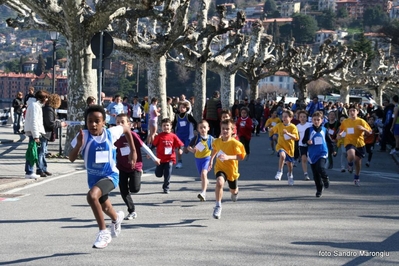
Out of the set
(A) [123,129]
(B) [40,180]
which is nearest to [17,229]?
(A) [123,129]

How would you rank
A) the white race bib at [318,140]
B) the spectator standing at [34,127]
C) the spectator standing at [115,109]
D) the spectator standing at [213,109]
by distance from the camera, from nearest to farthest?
the white race bib at [318,140], the spectator standing at [34,127], the spectator standing at [115,109], the spectator standing at [213,109]

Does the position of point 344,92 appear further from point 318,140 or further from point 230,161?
point 230,161

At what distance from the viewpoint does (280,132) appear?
14180 mm

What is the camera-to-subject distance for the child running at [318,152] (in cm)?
1195

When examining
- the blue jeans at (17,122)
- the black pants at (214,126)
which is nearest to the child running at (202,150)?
the black pants at (214,126)

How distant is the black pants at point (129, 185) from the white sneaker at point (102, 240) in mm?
2077

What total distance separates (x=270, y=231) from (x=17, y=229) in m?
3.04

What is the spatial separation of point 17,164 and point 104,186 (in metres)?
9.13

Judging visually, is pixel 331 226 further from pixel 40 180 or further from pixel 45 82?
pixel 45 82

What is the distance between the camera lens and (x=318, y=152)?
480 inches

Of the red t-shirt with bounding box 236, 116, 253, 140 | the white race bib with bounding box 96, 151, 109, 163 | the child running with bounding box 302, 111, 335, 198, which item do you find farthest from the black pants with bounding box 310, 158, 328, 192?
the red t-shirt with bounding box 236, 116, 253, 140

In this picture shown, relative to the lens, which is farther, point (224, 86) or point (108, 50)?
point (224, 86)

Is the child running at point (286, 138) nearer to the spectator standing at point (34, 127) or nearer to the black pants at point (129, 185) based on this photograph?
the spectator standing at point (34, 127)

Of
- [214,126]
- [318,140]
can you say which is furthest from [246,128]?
[214,126]
